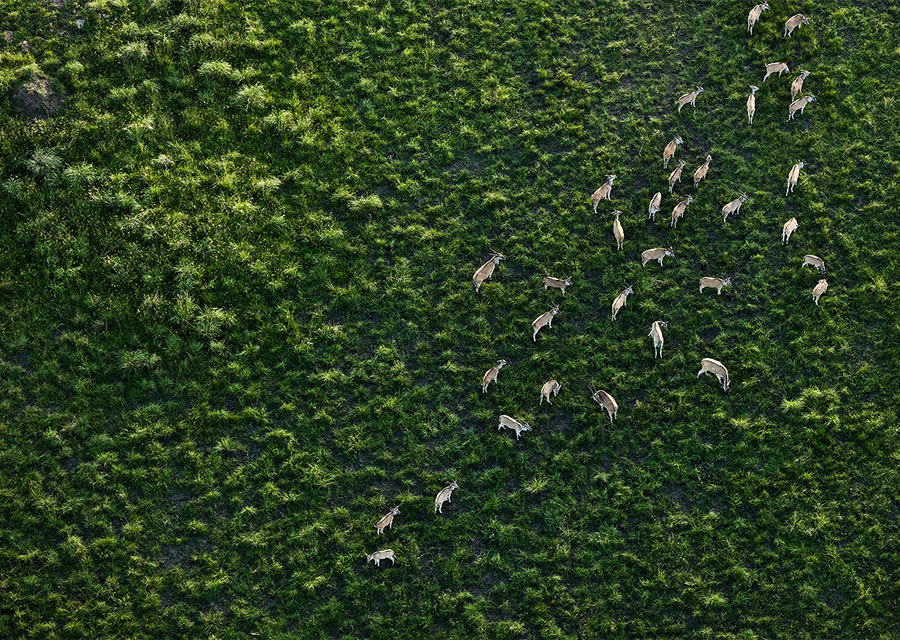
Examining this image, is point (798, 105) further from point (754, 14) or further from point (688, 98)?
point (754, 14)

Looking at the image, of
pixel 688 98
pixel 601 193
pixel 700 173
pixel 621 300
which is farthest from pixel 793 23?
pixel 621 300

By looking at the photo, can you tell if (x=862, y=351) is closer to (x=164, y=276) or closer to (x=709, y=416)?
(x=709, y=416)

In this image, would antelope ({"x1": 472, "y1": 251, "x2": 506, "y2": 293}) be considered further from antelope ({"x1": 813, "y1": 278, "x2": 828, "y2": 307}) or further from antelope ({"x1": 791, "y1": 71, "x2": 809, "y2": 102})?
antelope ({"x1": 791, "y1": 71, "x2": 809, "y2": 102})

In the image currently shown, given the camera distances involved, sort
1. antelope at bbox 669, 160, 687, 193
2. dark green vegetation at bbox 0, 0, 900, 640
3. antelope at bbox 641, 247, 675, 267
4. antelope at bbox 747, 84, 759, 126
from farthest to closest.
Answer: antelope at bbox 747, 84, 759, 126, antelope at bbox 669, 160, 687, 193, antelope at bbox 641, 247, 675, 267, dark green vegetation at bbox 0, 0, 900, 640

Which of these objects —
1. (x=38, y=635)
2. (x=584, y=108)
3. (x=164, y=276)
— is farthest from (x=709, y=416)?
(x=38, y=635)

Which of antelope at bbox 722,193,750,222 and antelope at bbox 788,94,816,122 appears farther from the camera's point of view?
antelope at bbox 788,94,816,122

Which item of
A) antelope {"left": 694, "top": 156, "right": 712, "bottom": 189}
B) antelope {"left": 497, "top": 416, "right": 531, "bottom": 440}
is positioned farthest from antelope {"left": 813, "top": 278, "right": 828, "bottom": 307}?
antelope {"left": 497, "top": 416, "right": 531, "bottom": 440}
